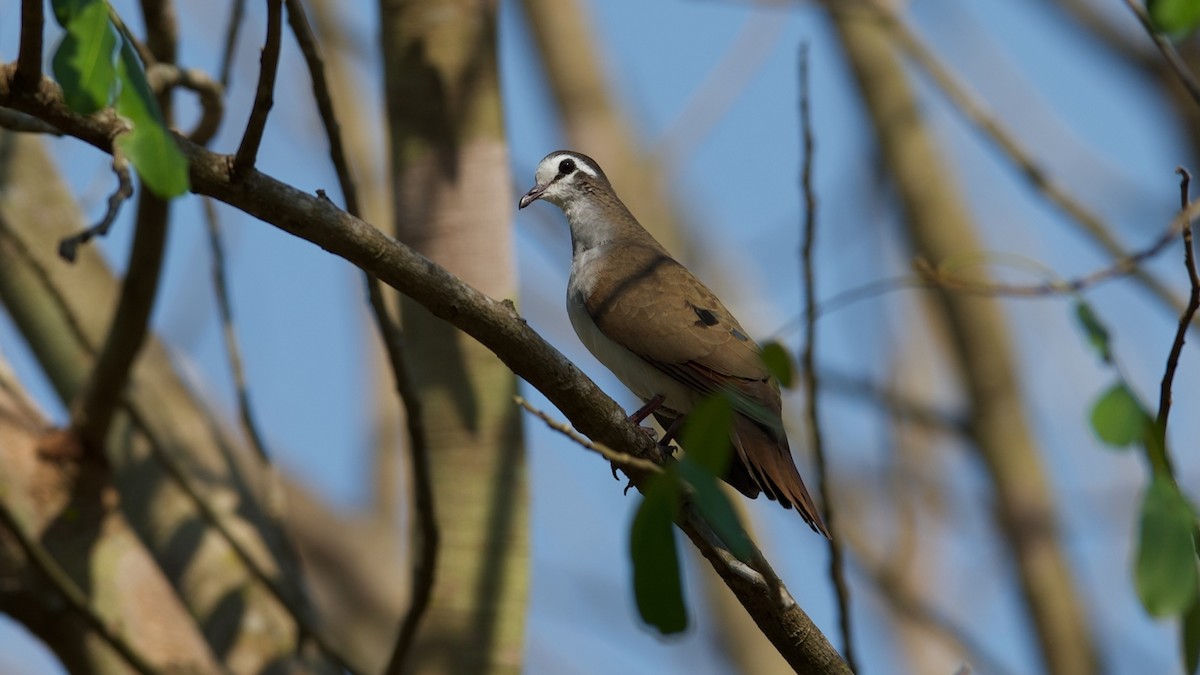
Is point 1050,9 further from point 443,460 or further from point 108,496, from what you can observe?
point 108,496

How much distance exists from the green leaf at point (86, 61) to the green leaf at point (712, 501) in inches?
46.6

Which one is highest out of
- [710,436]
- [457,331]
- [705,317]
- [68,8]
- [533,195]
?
[533,195]

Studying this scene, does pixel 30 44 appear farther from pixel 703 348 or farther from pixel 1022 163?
pixel 1022 163

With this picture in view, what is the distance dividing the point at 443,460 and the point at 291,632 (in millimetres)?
1053

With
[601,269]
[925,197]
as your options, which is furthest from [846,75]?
[601,269]

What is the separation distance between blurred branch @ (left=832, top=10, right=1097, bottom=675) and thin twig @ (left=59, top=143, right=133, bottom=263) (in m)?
5.18

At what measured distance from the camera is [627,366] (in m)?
4.84

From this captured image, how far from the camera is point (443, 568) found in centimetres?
480

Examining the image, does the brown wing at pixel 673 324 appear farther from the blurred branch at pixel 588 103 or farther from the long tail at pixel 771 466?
the blurred branch at pixel 588 103

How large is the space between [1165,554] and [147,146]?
6.09 ft

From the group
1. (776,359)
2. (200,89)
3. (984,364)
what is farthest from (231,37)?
(984,364)

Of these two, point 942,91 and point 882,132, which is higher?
point 882,132

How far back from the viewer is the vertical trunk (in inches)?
187

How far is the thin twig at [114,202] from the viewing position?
2.62 metres
